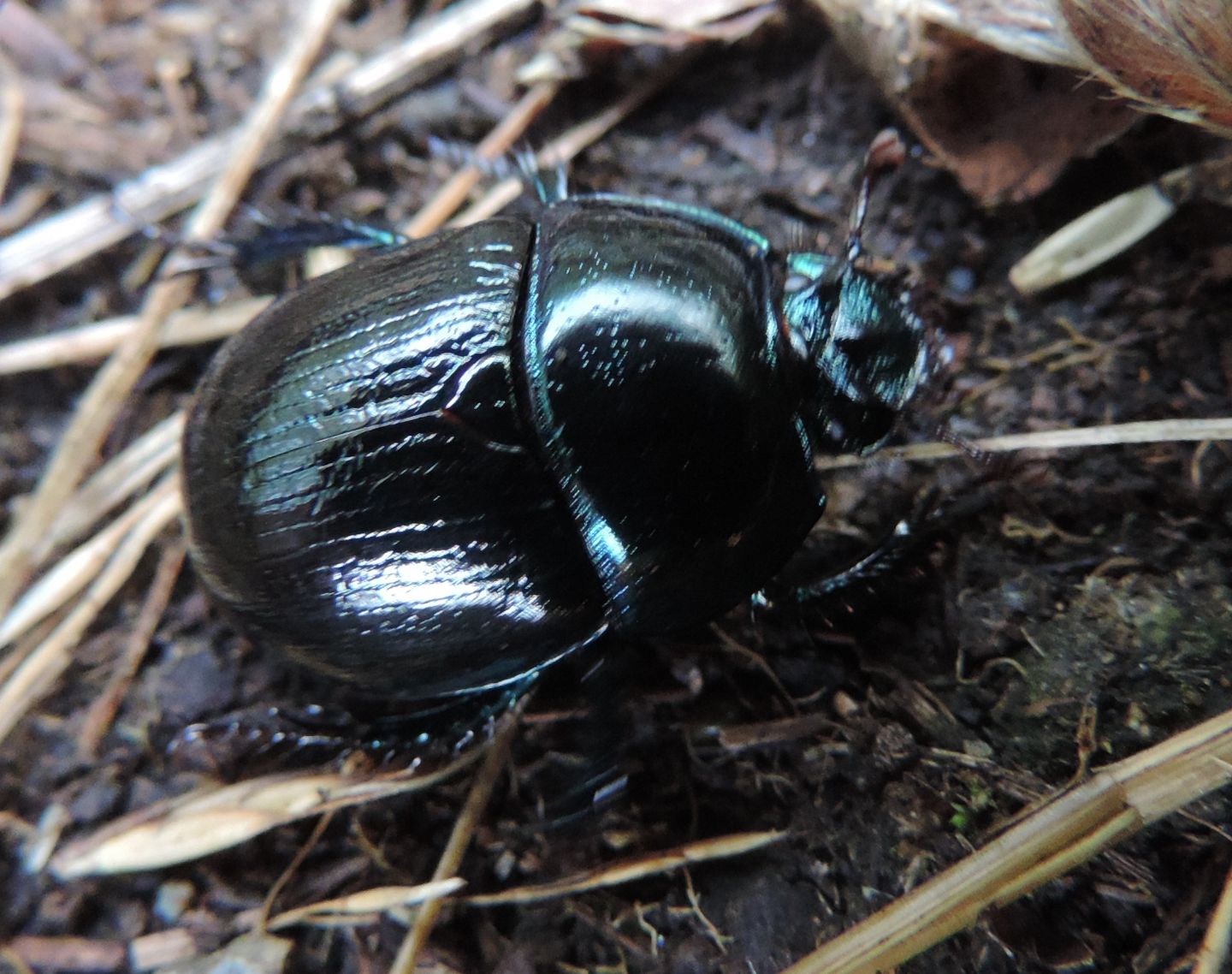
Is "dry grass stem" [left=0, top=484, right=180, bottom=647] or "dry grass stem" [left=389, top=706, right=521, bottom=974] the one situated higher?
"dry grass stem" [left=0, top=484, right=180, bottom=647]

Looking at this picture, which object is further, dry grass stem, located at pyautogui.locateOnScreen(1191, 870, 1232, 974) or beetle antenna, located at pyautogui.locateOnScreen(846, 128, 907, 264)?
beetle antenna, located at pyautogui.locateOnScreen(846, 128, 907, 264)

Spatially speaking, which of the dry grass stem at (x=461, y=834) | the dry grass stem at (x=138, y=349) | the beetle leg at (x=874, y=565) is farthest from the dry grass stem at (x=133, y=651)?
the beetle leg at (x=874, y=565)

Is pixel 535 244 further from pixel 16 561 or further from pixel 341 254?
pixel 16 561

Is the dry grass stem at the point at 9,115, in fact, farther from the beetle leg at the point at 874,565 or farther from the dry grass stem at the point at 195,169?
the beetle leg at the point at 874,565

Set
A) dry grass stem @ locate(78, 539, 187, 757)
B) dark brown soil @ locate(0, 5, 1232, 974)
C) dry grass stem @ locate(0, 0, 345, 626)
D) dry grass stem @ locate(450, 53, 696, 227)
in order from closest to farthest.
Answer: dark brown soil @ locate(0, 5, 1232, 974), dry grass stem @ locate(78, 539, 187, 757), dry grass stem @ locate(0, 0, 345, 626), dry grass stem @ locate(450, 53, 696, 227)

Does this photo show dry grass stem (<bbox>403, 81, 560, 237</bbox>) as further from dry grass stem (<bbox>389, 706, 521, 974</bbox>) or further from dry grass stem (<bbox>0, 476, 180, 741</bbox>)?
dry grass stem (<bbox>389, 706, 521, 974</bbox>)

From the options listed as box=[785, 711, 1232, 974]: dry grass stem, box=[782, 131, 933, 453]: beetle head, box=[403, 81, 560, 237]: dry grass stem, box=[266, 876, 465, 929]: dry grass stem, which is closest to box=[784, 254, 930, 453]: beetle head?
box=[782, 131, 933, 453]: beetle head

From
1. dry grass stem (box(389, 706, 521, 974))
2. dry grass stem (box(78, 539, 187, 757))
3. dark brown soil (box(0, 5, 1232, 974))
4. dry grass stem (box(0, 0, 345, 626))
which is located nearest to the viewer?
dark brown soil (box(0, 5, 1232, 974))
